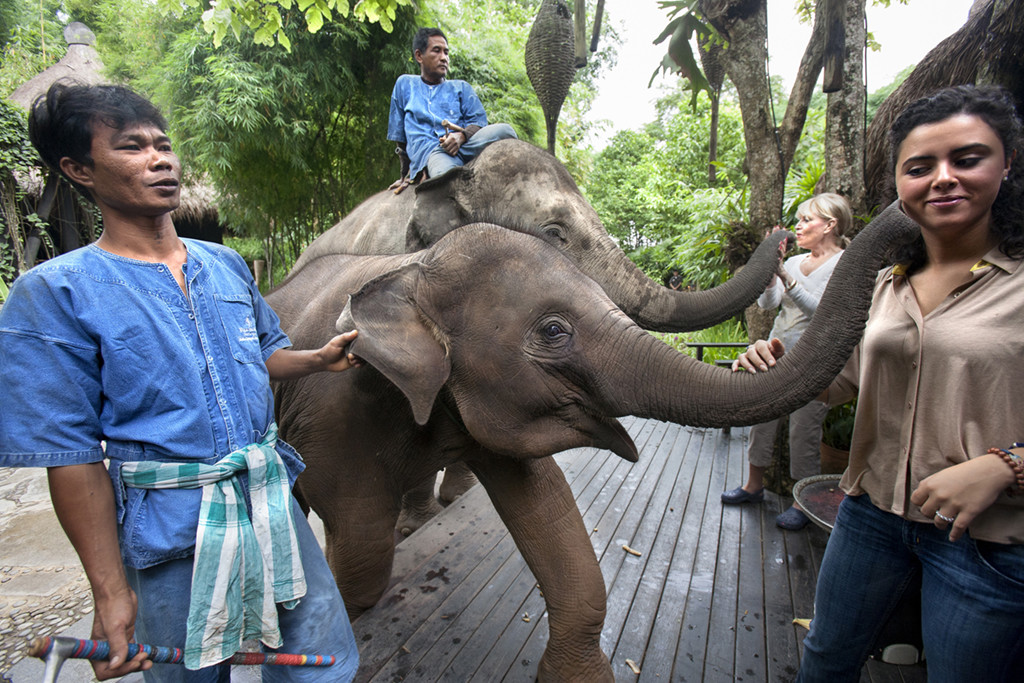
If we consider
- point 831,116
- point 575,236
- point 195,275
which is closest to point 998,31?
point 831,116

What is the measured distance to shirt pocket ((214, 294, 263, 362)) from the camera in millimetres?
1448

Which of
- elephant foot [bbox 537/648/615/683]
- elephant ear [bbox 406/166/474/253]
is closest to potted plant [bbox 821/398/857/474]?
elephant foot [bbox 537/648/615/683]

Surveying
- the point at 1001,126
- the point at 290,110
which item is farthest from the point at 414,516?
the point at 290,110

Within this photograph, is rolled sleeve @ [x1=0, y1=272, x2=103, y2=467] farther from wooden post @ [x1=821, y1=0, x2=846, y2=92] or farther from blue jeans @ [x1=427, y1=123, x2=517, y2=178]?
wooden post @ [x1=821, y1=0, x2=846, y2=92]

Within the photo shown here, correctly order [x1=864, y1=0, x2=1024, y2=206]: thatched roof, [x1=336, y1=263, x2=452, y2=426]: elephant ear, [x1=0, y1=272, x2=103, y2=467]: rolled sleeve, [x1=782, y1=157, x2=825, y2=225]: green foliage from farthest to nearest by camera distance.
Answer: [x1=782, y1=157, x2=825, y2=225]: green foliage < [x1=864, y1=0, x2=1024, y2=206]: thatched roof < [x1=336, y1=263, x2=452, y2=426]: elephant ear < [x1=0, y1=272, x2=103, y2=467]: rolled sleeve

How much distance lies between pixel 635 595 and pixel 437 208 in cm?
236

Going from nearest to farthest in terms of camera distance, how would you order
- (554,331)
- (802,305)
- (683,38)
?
(554,331) < (802,305) < (683,38)

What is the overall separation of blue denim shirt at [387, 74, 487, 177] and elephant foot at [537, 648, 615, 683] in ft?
10.4

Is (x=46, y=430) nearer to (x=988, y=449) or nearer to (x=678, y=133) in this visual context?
(x=988, y=449)

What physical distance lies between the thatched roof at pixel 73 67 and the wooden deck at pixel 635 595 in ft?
42.8

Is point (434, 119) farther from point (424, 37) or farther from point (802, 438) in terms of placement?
point (802, 438)

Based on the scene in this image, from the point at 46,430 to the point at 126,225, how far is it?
50 cm

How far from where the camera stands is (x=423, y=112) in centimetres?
390

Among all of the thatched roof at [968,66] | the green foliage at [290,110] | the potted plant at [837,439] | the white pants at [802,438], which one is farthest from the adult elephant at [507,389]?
the green foliage at [290,110]
